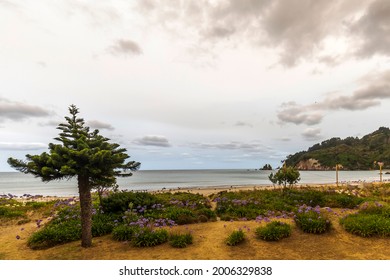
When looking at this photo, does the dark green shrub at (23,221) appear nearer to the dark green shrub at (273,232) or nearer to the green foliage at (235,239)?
the green foliage at (235,239)

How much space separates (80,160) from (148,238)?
3.95 meters

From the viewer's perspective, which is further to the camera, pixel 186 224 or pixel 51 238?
pixel 186 224

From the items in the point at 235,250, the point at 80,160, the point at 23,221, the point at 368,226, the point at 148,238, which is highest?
the point at 80,160

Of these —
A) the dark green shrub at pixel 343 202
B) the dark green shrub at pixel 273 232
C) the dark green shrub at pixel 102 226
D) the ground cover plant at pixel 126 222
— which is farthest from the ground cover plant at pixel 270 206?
the dark green shrub at pixel 102 226

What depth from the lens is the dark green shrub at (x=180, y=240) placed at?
Answer: 8.87 metres

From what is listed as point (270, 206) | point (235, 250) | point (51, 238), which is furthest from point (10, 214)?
point (270, 206)

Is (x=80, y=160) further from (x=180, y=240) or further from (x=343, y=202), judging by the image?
(x=343, y=202)

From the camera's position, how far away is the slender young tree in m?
7.55

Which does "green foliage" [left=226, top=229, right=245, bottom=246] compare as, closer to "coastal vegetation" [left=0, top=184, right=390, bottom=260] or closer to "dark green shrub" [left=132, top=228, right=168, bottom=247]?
"coastal vegetation" [left=0, top=184, right=390, bottom=260]

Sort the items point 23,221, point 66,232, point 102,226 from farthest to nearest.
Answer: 1. point 23,221
2. point 102,226
3. point 66,232

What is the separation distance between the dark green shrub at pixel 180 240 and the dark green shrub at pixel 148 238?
0.36m

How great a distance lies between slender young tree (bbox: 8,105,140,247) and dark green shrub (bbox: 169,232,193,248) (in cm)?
317

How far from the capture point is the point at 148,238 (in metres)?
9.14
